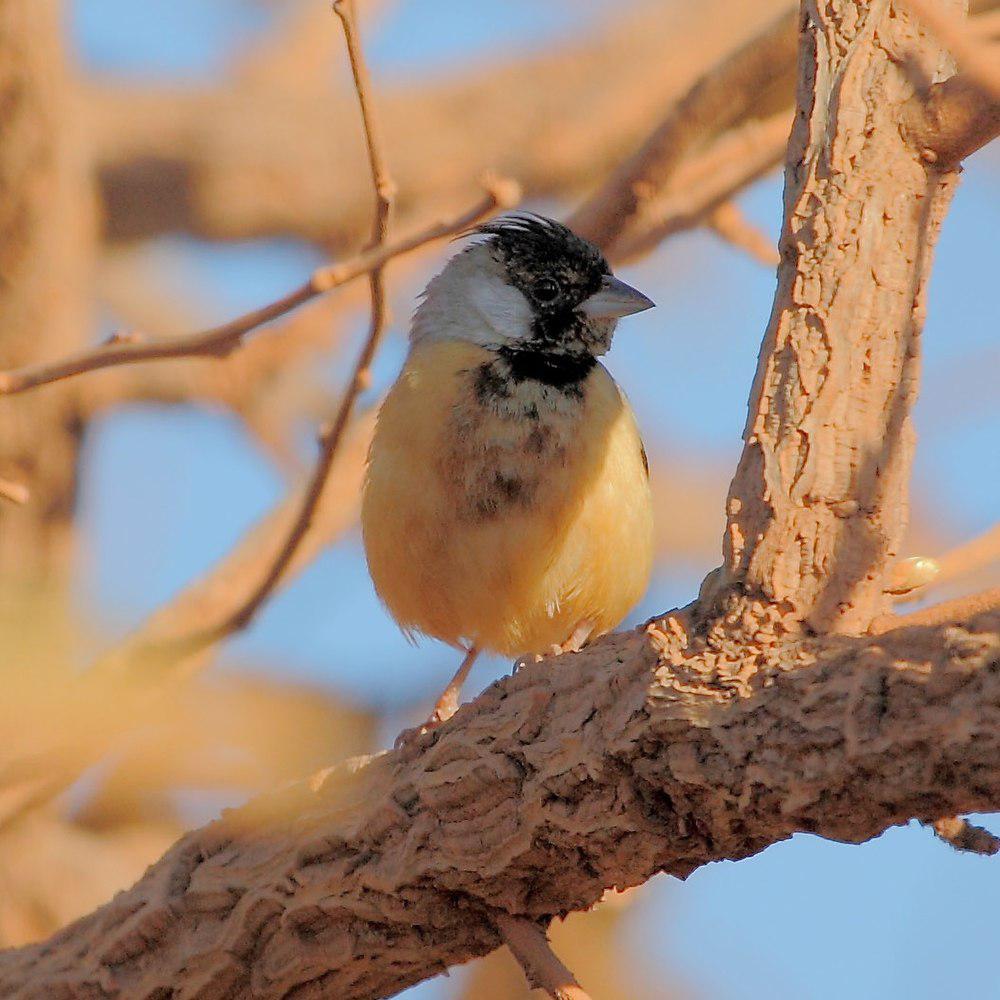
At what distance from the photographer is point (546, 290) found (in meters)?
5.47

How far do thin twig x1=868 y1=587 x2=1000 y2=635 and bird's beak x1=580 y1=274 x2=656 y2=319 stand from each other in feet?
8.46

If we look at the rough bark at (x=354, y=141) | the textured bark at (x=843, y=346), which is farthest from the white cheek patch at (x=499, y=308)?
the rough bark at (x=354, y=141)

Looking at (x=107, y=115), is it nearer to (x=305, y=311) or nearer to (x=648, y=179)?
(x=305, y=311)

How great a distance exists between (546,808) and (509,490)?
163cm

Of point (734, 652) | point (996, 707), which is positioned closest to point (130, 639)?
point (734, 652)

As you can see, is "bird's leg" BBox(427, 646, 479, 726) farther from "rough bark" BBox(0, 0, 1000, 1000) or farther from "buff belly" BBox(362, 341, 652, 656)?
"rough bark" BBox(0, 0, 1000, 1000)

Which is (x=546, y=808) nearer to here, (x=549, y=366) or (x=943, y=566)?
(x=943, y=566)

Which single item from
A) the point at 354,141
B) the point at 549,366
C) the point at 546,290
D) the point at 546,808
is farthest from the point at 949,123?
the point at 354,141

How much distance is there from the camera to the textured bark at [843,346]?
9.77 ft

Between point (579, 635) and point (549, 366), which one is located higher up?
point (549, 366)

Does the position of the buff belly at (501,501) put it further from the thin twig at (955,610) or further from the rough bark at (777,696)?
the thin twig at (955,610)

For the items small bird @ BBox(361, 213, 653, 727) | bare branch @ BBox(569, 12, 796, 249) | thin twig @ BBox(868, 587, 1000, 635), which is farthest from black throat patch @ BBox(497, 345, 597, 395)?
thin twig @ BBox(868, 587, 1000, 635)

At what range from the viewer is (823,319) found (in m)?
Result: 3.01

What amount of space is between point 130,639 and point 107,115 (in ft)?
15.4
